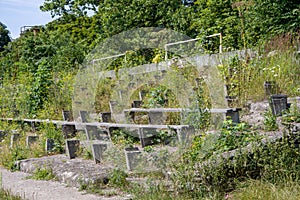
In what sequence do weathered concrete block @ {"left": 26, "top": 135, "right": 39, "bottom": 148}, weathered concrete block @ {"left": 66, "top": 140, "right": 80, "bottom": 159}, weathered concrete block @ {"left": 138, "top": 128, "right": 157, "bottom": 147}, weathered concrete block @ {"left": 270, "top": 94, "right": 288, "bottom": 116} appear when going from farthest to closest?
weathered concrete block @ {"left": 26, "top": 135, "right": 39, "bottom": 148}, weathered concrete block @ {"left": 66, "top": 140, "right": 80, "bottom": 159}, weathered concrete block @ {"left": 138, "top": 128, "right": 157, "bottom": 147}, weathered concrete block @ {"left": 270, "top": 94, "right": 288, "bottom": 116}

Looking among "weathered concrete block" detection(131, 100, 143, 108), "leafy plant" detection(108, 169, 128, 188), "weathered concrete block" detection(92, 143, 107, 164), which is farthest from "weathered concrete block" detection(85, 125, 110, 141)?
"leafy plant" detection(108, 169, 128, 188)

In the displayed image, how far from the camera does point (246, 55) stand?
6.63 meters

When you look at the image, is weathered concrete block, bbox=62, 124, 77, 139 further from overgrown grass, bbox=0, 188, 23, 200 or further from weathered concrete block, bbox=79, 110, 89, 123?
overgrown grass, bbox=0, 188, 23, 200

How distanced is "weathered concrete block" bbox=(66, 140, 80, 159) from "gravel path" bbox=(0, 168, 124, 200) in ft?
2.09

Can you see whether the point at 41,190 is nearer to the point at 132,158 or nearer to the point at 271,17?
the point at 132,158

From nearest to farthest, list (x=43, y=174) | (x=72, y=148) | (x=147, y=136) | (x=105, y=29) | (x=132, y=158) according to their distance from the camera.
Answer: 1. (x=132, y=158)
2. (x=43, y=174)
3. (x=147, y=136)
4. (x=72, y=148)
5. (x=105, y=29)

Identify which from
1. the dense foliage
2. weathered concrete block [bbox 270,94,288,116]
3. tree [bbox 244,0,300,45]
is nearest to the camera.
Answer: weathered concrete block [bbox 270,94,288,116]

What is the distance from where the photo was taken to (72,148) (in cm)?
531

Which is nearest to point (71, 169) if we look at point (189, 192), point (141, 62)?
point (189, 192)

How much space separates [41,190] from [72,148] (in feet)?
4.07

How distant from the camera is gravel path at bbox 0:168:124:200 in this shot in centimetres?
378

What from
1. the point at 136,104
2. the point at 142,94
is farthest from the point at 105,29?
the point at 136,104

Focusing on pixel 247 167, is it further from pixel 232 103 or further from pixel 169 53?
pixel 169 53

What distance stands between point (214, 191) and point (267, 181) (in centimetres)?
43
